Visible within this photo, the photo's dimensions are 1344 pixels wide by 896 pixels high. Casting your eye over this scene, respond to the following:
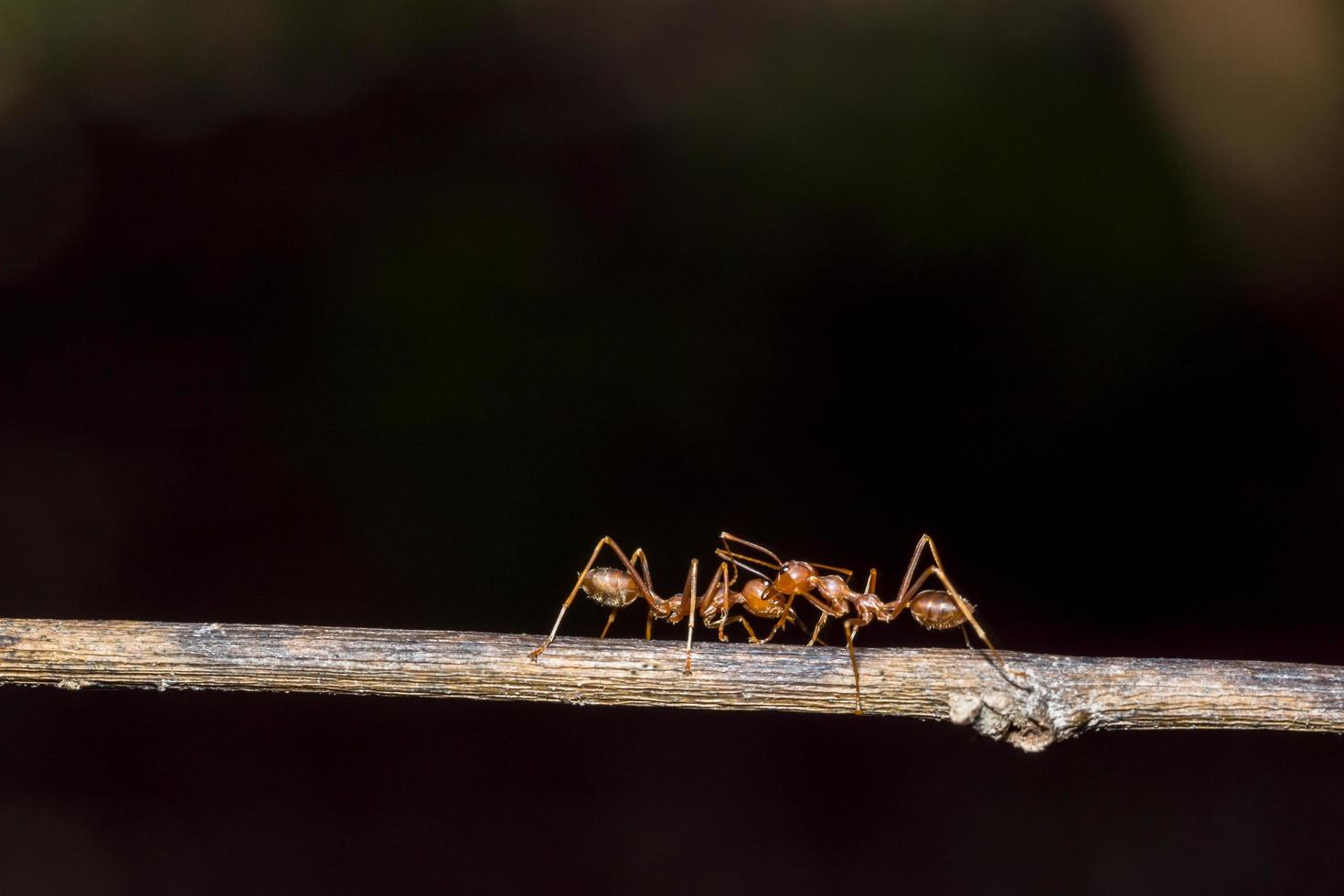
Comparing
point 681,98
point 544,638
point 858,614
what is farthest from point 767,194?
point 544,638

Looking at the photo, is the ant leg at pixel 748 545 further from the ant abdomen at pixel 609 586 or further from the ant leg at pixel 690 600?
the ant abdomen at pixel 609 586

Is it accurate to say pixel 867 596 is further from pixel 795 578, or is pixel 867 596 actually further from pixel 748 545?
pixel 748 545

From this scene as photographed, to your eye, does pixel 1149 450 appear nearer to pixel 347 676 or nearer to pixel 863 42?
pixel 863 42

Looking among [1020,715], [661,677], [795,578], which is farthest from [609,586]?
[1020,715]

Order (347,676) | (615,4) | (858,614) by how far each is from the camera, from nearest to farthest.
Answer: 1. (347,676)
2. (858,614)
3. (615,4)

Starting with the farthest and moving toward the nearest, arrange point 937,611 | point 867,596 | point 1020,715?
point 867,596, point 937,611, point 1020,715

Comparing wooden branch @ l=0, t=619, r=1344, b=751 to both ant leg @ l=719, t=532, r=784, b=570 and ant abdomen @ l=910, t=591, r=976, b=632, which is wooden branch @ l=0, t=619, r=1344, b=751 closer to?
ant abdomen @ l=910, t=591, r=976, b=632
